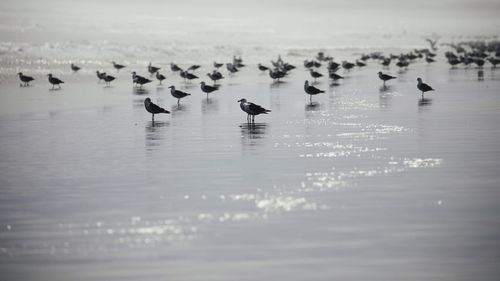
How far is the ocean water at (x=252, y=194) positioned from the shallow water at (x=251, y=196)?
0.10ft

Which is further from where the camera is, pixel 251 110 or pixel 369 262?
pixel 251 110

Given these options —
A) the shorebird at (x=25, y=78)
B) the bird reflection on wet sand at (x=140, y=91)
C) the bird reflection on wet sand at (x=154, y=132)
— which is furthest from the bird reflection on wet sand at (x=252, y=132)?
the shorebird at (x=25, y=78)

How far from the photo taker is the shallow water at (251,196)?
29.3 feet

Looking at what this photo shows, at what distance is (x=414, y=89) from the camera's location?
36.6 meters

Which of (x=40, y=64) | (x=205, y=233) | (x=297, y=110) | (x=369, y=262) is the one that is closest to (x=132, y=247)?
(x=205, y=233)

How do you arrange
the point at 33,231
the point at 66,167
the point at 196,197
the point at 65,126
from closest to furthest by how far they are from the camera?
the point at 33,231, the point at 196,197, the point at 66,167, the point at 65,126

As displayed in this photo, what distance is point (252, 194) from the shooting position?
492 inches

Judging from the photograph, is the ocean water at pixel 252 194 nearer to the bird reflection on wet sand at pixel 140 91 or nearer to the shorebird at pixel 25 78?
the bird reflection on wet sand at pixel 140 91

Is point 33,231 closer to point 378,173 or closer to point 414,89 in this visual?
point 378,173

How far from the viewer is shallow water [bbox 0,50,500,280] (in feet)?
29.3

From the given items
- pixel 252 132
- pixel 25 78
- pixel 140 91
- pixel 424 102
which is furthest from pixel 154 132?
pixel 25 78

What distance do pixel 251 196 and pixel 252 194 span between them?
0.17m

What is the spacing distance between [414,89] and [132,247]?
28424 mm

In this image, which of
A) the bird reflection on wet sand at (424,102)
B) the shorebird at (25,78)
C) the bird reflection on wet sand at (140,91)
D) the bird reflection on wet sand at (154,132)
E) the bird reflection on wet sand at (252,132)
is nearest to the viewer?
the bird reflection on wet sand at (252,132)
